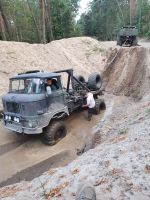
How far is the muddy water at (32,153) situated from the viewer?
8.53 meters

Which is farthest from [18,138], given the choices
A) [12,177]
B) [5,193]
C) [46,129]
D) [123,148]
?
[123,148]

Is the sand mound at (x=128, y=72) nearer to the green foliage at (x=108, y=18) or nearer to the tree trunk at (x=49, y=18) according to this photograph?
the tree trunk at (x=49, y=18)

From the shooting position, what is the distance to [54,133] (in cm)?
1036

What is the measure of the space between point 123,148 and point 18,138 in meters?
5.66

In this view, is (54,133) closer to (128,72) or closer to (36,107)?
(36,107)

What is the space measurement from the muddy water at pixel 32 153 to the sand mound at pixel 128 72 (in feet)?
18.4

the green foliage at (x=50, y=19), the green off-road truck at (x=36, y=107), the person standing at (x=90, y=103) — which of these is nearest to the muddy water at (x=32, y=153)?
the green off-road truck at (x=36, y=107)

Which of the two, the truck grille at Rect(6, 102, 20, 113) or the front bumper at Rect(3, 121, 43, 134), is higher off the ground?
the truck grille at Rect(6, 102, 20, 113)

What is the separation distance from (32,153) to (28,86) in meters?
2.41

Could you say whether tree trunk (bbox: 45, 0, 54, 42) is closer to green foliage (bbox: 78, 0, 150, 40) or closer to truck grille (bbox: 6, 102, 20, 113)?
green foliage (bbox: 78, 0, 150, 40)

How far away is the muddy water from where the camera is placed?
8531mm

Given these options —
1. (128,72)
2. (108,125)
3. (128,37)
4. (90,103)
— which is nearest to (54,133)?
(108,125)

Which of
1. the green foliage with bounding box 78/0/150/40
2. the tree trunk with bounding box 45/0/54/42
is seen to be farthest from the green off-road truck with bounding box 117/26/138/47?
the green foliage with bounding box 78/0/150/40

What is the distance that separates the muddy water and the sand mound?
5596mm
